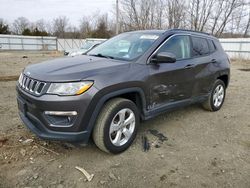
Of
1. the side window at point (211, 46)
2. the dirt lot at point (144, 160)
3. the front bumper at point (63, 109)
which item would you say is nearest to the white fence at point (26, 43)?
the dirt lot at point (144, 160)

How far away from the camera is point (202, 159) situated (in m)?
3.18

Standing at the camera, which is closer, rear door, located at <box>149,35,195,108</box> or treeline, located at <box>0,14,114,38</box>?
rear door, located at <box>149,35,195,108</box>

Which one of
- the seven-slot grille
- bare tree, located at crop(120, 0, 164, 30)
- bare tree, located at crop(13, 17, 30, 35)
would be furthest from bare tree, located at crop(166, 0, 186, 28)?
bare tree, located at crop(13, 17, 30, 35)

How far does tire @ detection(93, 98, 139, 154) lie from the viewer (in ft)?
9.62

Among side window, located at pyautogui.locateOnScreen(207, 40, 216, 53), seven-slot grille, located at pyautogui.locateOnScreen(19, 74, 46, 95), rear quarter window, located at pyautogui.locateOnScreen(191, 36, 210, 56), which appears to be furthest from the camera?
side window, located at pyautogui.locateOnScreen(207, 40, 216, 53)

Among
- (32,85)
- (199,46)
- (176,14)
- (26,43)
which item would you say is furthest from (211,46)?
(26,43)

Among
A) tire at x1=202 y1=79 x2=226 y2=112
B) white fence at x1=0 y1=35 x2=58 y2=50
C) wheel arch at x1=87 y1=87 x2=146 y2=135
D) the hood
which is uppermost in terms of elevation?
white fence at x1=0 y1=35 x2=58 y2=50

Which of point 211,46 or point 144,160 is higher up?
point 211,46

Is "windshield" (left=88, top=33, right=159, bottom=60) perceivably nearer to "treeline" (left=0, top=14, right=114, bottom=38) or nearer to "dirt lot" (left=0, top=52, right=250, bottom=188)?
"dirt lot" (left=0, top=52, right=250, bottom=188)

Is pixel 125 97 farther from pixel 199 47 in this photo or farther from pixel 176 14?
pixel 176 14

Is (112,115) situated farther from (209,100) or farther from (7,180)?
(209,100)

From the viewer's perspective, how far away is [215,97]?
5.18 m

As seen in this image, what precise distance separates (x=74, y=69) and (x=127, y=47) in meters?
1.23

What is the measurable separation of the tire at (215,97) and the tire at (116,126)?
2339 mm
